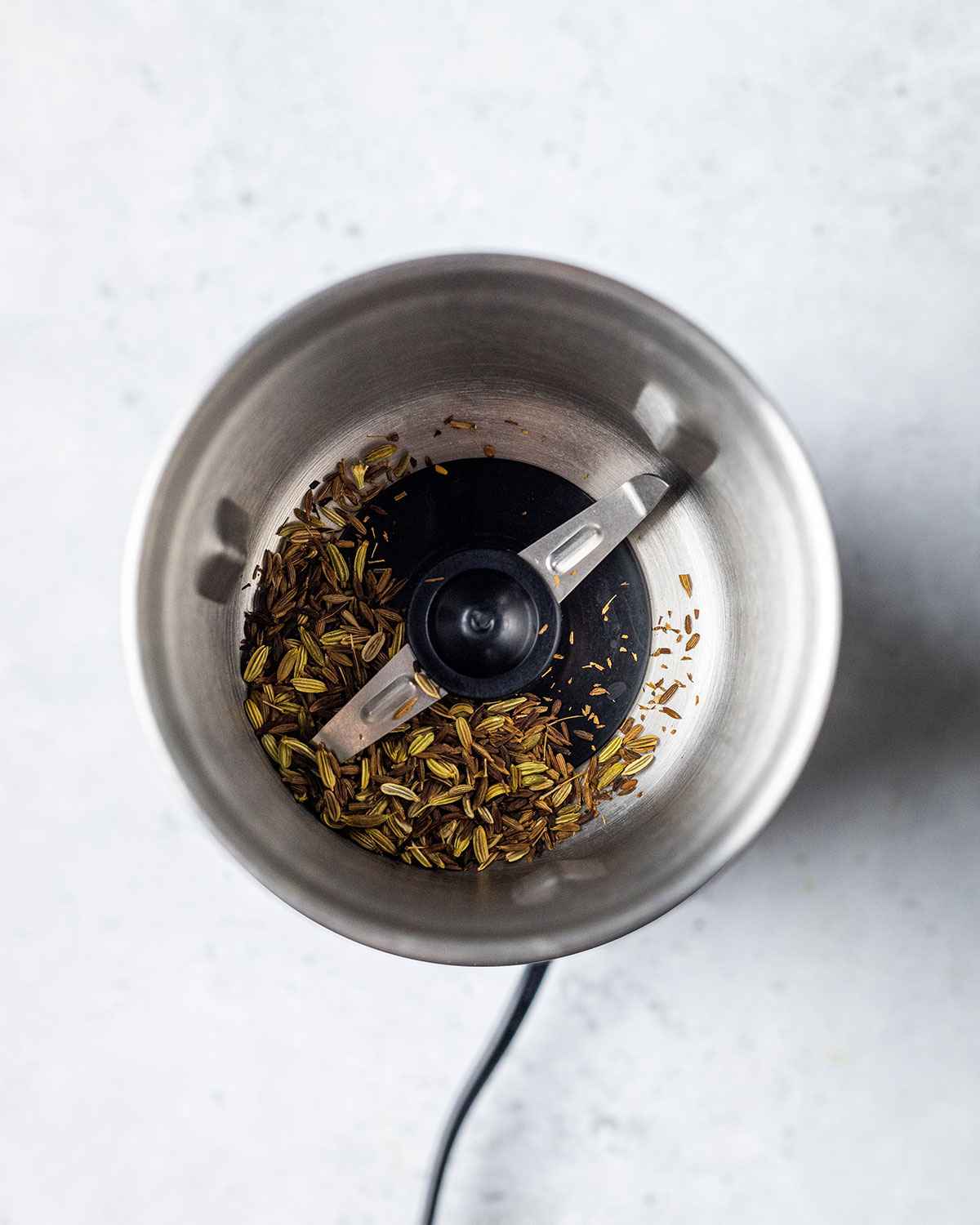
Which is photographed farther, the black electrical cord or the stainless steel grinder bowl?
the black electrical cord

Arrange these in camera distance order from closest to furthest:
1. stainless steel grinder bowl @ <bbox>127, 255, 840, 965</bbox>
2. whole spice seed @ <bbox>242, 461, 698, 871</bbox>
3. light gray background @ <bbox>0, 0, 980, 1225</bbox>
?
stainless steel grinder bowl @ <bbox>127, 255, 840, 965</bbox> → whole spice seed @ <bbox>242, 461, 698, 871</bbox> → light gray background @ <bbox>0, 0, 980, 1225</bbox>

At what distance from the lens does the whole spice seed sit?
69 centimetres

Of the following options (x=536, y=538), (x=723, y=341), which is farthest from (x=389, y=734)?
(x=723, y=341)

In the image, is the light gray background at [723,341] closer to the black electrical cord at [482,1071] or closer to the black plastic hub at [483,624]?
the black electrical cord at [482,1071]

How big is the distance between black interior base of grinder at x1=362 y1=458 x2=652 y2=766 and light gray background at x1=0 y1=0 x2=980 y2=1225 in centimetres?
17

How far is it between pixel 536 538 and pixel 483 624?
0.26 feet

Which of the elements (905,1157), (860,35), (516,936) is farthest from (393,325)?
(905,1157)

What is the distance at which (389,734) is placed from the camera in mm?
731

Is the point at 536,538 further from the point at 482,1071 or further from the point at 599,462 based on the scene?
the point at 482,1071

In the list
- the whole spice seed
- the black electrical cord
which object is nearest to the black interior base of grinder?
the whole spice seed

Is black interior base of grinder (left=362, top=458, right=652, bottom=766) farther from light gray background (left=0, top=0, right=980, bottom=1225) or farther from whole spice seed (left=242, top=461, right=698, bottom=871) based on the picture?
light gray background (left=0, top=0, right=980, bottom=1225)

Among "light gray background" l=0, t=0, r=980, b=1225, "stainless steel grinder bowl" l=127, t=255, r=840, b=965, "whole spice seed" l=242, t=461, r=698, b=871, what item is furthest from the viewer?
"light gray background" l=0, t=0, r=980, b=1225

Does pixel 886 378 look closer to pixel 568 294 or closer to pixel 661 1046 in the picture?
pixel 568 294

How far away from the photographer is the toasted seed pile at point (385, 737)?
69 centimetres
